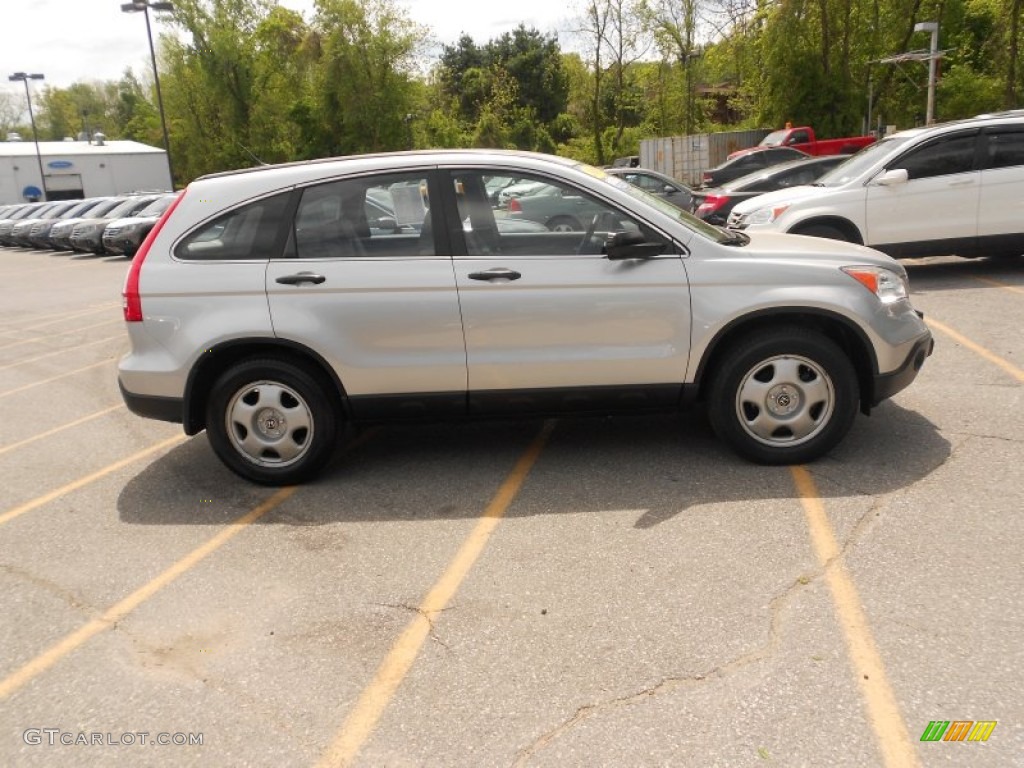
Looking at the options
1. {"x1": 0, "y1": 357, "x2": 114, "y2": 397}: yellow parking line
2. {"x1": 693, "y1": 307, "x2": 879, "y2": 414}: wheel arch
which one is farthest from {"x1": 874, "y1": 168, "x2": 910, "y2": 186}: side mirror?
{"x1": 0, "y1": 357, "x2": 114, "y2": 397}: yellow parking line

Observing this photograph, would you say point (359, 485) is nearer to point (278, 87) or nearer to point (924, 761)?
point (924, 761)

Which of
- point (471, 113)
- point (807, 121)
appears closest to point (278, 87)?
point (471, 113)

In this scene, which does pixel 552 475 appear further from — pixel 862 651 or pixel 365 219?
pixel 862 651

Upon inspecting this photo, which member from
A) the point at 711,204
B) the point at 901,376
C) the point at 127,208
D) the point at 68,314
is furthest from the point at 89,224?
the point at 901,376

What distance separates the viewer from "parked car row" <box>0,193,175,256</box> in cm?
2281

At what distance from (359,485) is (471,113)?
69.4 m

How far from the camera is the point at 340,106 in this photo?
49656 mm

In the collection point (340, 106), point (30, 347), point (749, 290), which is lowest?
point (30, 347)

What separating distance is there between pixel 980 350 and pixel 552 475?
4.13 metres

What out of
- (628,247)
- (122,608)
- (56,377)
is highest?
(628,247)

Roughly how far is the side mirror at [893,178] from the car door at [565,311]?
603 centimetres

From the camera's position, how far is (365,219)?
4680mm

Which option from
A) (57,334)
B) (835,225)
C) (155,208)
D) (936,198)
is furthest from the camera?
(155,208)

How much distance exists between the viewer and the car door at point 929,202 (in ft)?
30.8
